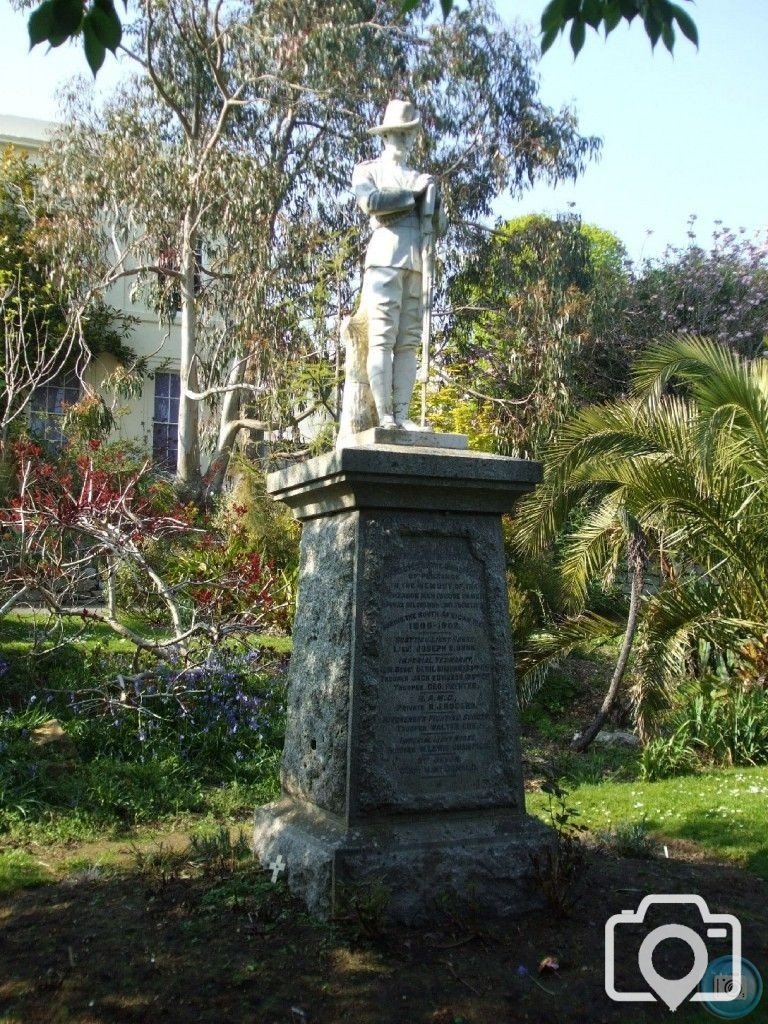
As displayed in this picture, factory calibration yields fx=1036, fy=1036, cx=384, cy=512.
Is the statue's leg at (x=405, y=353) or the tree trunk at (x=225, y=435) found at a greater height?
the tree trunk at (x=225, y=435)

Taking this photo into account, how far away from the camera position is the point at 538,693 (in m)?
10.1

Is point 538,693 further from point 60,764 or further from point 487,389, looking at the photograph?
point 487,389

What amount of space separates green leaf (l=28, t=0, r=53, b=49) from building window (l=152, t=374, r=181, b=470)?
701 inches

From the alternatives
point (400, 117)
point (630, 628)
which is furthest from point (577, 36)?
point (630, 628)

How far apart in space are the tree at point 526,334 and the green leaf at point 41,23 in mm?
10912

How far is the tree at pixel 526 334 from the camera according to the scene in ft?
53.7

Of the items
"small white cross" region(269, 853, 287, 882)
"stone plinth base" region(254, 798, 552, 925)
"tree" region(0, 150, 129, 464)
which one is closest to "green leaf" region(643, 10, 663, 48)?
"stone plinth base" region(254, 798, 552, 925)

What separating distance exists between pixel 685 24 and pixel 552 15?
1.33 feet

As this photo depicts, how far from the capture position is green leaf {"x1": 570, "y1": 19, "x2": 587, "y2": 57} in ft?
10.9

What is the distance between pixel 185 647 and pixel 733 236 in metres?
17.6

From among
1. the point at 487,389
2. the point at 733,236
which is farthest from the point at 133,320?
the point at 733,236

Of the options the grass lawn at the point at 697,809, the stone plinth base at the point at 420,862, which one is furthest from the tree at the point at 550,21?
the grass lawn at the point at 697,809

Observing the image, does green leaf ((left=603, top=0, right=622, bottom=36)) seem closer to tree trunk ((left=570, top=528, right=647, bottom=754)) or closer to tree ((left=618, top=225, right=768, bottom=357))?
tree trunk ((left=570, top=528, right=647, bottom=754))

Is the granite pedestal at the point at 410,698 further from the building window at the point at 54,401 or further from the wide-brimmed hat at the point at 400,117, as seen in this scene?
the building window at the point at 54,401
